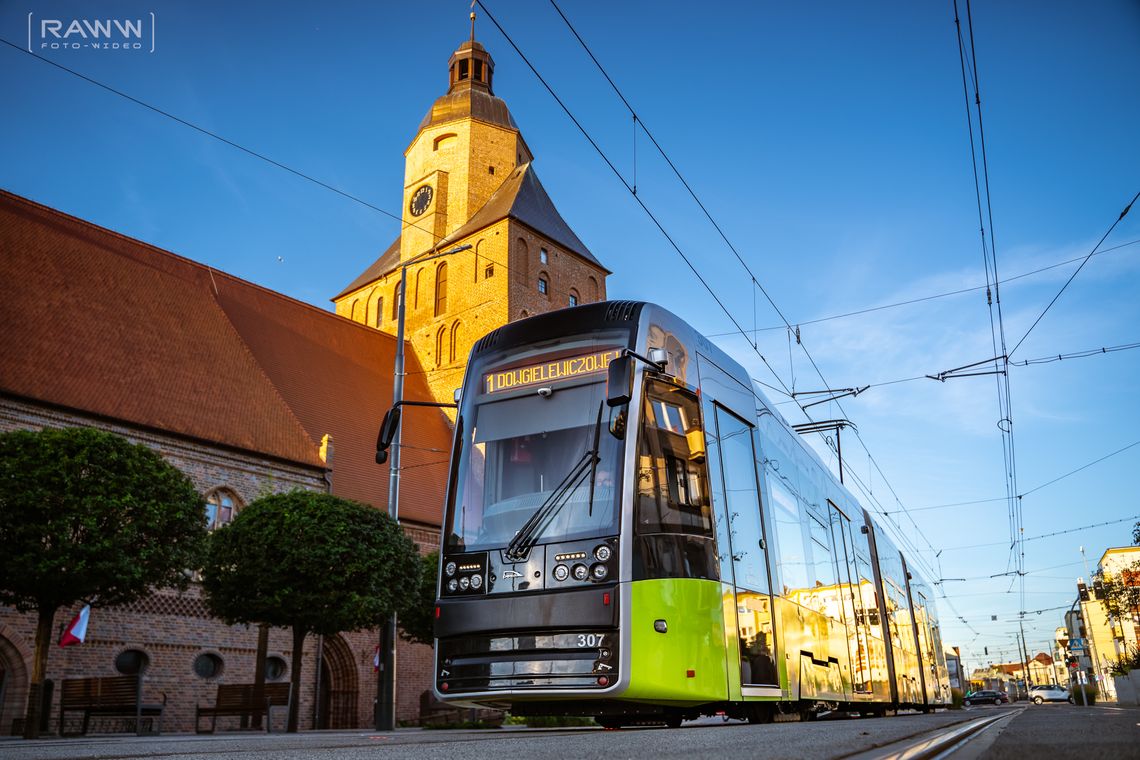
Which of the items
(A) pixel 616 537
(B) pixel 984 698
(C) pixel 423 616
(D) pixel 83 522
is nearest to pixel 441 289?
(C) pixel 423 616

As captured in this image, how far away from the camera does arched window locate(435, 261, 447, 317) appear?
1494 inches

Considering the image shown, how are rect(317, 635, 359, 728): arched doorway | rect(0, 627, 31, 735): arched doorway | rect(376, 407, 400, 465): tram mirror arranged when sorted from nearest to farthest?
rect(376, 407, 400, 465): tram mirror → rect(0, 627, 31, 735): arched doorway → rect(317, 635, 359, 728): arched doorway

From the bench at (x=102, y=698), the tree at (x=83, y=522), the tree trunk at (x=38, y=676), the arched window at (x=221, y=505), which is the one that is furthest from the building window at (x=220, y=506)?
the tree trunk at (x=38, y=676)

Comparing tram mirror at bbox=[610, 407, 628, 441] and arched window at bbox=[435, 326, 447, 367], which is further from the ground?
arched window at bbox=[435, 326, 447, 367]

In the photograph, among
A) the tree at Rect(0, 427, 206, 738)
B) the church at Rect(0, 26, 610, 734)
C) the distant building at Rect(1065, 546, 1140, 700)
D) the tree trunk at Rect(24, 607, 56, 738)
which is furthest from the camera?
the distant building at Rect(1065, 546, 1140, 700)

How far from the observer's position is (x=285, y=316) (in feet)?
102

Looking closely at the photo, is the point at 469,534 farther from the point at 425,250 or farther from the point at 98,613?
the point at 425,250

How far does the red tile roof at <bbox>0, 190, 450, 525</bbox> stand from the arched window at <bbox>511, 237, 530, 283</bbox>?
721 cm

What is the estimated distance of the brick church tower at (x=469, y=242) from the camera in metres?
36.1

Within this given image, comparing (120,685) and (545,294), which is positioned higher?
(545,294)

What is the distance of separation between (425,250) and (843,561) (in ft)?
98.2

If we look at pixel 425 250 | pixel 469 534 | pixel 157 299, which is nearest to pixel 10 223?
pixel 157 299

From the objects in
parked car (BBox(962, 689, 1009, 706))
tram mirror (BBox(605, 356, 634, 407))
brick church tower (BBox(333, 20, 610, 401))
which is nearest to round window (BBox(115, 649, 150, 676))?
brick church tower (BBox(333, 20, 610, 401))

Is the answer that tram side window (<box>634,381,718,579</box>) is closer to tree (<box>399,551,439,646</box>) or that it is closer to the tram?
the tram
